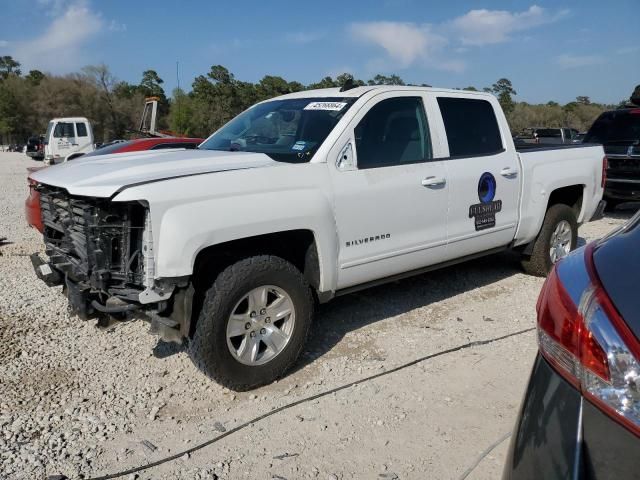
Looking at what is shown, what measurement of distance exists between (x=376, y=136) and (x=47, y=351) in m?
2.93

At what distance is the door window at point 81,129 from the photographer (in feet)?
77.6

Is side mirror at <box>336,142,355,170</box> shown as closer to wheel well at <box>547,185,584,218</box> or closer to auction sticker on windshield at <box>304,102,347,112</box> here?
auction sticker on windshield at <box>304,102,347,112</box>

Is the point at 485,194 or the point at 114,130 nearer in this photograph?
the point at 485,194

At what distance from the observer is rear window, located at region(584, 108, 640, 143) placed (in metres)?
9.29

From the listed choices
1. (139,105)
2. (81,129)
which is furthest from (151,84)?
(81,129)

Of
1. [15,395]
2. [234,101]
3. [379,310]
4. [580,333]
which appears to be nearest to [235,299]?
[15,395]

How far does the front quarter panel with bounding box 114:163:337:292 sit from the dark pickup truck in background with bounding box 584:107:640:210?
7.31 m

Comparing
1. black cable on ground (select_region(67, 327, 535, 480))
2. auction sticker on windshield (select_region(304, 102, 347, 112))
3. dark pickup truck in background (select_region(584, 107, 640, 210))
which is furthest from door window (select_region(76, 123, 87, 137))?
black cable on ground (select_region(67, 327, 535, 480))

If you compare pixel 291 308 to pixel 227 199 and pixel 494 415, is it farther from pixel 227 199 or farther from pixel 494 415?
pixel 494 415

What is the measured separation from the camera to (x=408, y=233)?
4250 mm

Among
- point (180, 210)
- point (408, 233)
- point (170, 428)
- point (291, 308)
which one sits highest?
point (180, 210)

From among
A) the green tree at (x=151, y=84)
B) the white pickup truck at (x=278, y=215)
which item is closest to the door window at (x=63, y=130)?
the white pickup truck at (x=278, y=215)

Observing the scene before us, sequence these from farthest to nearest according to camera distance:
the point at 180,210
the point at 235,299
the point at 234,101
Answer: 1. the point at 234,101
2. the point at 235,299
3. the point at 180,210

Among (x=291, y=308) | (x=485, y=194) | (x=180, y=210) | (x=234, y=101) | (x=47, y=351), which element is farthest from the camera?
(x=234, y=101)
